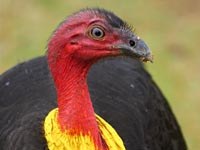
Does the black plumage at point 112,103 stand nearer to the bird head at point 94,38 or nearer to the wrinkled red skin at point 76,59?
the wrinkled red skin at point 76,59

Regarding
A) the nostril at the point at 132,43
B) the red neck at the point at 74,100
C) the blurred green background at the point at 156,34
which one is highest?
the blurred green background at the point at 156,34

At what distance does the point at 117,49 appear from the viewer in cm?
435

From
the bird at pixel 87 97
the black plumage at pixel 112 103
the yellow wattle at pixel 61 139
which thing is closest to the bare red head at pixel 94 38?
the bird at pixel 87 97

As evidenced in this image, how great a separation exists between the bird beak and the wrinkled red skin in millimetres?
41

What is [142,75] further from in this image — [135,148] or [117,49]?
[117,49]

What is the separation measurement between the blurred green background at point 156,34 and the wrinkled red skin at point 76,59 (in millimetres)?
3163

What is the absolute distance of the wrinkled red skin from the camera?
14.3 ft

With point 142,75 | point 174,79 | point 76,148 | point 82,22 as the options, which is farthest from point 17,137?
point 174,79

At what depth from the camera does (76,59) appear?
4387 mm

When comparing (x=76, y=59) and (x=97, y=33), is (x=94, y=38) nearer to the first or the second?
(x=97, y=33)

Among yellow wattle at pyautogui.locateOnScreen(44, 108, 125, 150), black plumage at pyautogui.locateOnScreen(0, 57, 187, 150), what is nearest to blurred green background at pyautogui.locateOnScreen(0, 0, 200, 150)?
black plumage at pyautogui.locateOnScreen(0, 57, 187, 150)

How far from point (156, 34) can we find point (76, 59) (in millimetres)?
4419

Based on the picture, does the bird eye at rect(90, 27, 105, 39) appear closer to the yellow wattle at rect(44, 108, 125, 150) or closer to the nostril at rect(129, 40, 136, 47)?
the nostril at rect(129, 40, 136, 47)

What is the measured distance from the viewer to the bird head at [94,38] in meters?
4.35
